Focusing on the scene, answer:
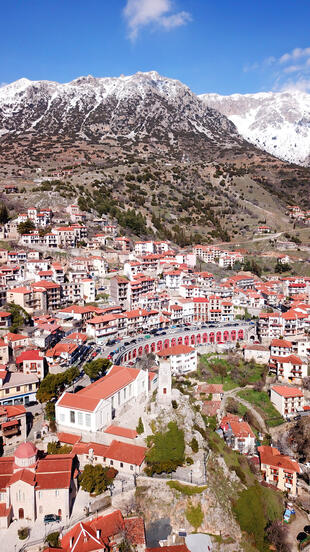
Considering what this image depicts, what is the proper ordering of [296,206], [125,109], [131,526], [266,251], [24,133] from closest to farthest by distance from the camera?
1. [131,526]
2. [266,251]
3. [296,206]
4. [24,133]
5. [125,109]

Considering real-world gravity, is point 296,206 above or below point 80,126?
below

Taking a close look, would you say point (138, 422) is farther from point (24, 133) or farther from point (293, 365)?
point (24, 133)

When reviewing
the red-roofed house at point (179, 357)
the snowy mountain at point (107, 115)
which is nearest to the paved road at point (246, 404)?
the red-roofed house at point (179, 357)

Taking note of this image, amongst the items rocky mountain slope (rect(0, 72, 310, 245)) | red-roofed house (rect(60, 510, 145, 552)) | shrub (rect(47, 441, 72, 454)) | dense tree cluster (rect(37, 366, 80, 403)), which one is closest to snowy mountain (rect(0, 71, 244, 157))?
rocky mountain slope (rect(0, 72, 310, 245))

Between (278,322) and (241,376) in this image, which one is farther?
(278,322)

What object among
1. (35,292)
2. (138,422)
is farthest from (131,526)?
(35,292)

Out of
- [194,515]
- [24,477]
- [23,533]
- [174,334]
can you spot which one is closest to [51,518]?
[23,533]

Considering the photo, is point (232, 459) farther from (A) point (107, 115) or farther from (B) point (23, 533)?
(A) point (107, 115)

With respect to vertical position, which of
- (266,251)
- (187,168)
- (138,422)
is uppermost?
(187,168)
